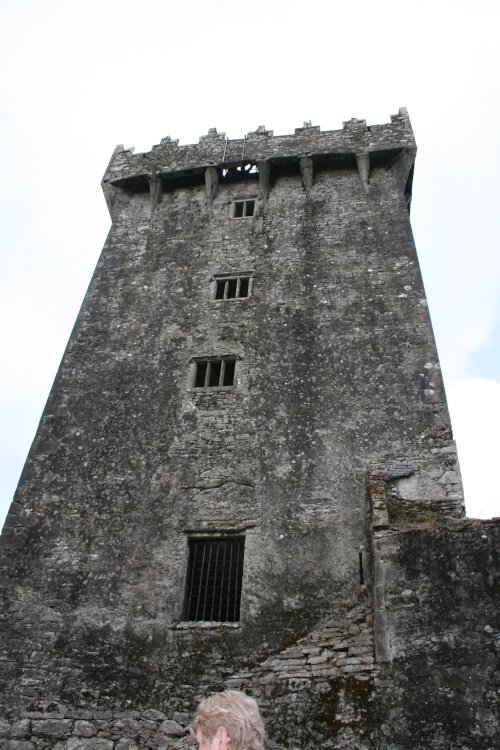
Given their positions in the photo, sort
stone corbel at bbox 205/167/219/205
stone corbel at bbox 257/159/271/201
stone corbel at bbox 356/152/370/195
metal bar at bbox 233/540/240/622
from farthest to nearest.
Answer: stone corbel at bbox 205/167/219/205, stone corbel at bbox 257/159/271/201, stone corbel at bbox 356/152/370/195, metal bar at bbox 233/540/240/622

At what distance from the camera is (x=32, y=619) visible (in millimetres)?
10781

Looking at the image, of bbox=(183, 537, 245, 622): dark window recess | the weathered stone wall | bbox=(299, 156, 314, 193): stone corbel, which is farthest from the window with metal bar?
the weathered stone wall

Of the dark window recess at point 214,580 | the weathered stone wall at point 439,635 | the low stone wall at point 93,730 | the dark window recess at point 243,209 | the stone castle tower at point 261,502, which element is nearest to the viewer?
the weathered stone wall at point 439,635

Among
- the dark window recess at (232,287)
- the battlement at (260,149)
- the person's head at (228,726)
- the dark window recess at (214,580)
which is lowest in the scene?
the person's head at (228,726)

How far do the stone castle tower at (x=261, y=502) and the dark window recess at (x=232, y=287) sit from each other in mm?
71

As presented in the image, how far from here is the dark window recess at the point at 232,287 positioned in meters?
14.9

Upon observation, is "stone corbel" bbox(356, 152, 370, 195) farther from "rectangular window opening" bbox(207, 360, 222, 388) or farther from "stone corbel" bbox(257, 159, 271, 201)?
"rectangular window opening" bbox(207, 360, 222, 388)

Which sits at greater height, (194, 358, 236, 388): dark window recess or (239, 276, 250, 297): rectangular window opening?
(239, 276, 250, 297): rectangular window opening

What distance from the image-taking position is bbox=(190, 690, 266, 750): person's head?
138 inches

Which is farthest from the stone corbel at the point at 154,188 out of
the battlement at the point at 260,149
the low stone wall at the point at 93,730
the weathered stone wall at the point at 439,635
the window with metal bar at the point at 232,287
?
the low stone wall at the point at 93,730

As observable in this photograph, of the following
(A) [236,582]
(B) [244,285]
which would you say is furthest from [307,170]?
(A) [236,582]

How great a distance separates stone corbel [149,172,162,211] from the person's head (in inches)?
611

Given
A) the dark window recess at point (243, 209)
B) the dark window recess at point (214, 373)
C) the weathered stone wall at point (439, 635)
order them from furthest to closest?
the dark window recess at point (243, 209) < the dark window recess at point (214, 373) < the weathered stone wall at point (439, 635)

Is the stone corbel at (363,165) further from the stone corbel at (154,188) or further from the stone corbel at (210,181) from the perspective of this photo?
the stone corbel at (154,188)
